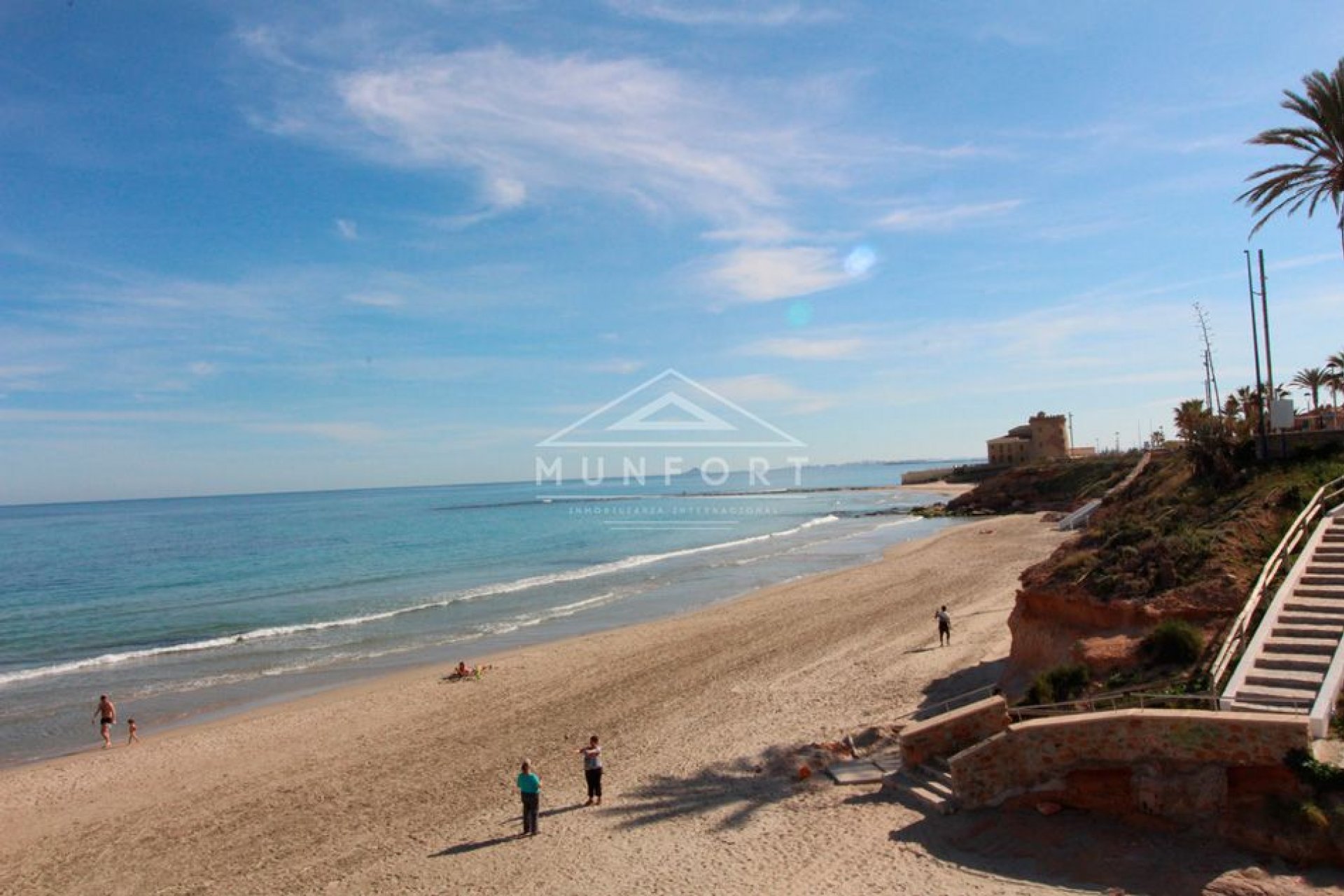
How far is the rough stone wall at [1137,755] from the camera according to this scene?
8.78 metres

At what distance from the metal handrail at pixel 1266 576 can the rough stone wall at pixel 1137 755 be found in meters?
1.27

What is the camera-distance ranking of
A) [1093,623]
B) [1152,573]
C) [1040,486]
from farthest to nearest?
[1040,486] < [1093,623] < [1152,573]

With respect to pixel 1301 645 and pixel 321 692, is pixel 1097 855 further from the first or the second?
pixel 321 692

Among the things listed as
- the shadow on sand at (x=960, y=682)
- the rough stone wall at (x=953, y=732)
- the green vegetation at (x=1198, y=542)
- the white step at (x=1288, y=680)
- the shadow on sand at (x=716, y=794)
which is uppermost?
the green vegetation at (x=1198, y=542)

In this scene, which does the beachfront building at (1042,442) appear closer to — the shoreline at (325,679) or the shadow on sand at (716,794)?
the shoreline at (325,679)

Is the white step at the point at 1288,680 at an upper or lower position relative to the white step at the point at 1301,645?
lower

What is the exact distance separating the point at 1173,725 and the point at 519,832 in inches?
344

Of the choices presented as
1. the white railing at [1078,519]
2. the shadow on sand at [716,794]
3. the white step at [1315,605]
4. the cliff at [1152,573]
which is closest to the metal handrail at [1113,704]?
the cliff at [1152,573]

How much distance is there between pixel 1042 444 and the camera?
9325cm

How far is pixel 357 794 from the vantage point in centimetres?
1409

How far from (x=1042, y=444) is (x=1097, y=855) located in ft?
303

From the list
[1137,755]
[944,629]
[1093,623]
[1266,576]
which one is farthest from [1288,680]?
[944,629]

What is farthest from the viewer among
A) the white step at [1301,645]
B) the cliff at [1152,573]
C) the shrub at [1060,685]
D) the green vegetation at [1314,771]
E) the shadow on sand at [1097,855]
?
the cliff at [1152,573]

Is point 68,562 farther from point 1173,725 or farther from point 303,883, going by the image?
point 1173,725
